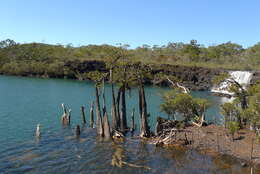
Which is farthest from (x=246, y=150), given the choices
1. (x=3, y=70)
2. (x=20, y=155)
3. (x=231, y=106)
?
(x=3, y=70)

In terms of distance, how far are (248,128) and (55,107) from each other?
3327 centimetres

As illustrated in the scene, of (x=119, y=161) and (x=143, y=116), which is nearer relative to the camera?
(x=119, y=161)

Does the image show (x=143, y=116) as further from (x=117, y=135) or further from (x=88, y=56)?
(x=88, y=56)

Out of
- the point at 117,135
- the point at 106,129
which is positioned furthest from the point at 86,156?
the point at 117,135

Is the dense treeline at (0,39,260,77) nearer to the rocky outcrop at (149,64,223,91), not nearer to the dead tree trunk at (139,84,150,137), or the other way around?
the rocky outcrop at (149,64,223,91)

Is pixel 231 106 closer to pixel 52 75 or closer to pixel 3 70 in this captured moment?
pixel 52 75

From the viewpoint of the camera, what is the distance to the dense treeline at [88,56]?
138625mm

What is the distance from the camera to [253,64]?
132000mm

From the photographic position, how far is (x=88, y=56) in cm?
15525

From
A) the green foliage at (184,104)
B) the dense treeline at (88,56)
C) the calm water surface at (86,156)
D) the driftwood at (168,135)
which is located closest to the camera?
the calm water surface at (86,156)

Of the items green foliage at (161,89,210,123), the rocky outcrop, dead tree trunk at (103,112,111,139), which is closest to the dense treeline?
the rocky outcrop

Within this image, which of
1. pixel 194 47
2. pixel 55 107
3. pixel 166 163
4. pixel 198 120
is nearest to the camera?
pixel 166 163

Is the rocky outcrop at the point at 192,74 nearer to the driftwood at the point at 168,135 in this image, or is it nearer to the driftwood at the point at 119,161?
the driftwood at the point at 168,135

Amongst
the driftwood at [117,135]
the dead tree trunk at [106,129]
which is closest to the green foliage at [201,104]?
the driftwood at [117,135]
